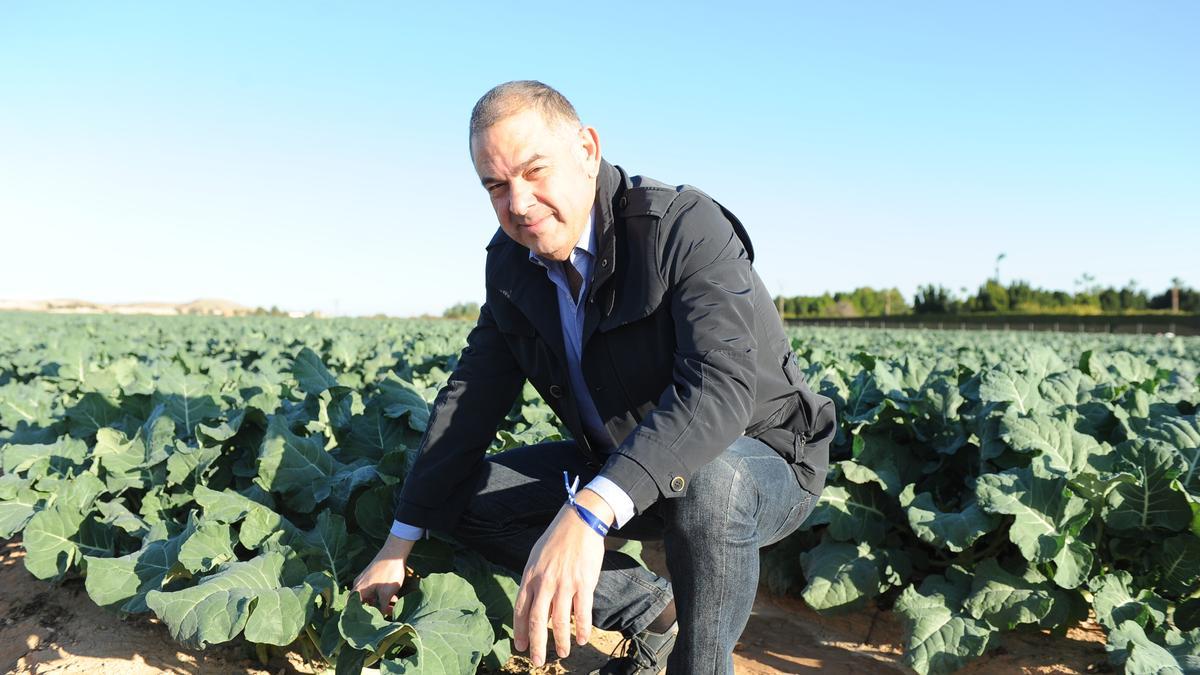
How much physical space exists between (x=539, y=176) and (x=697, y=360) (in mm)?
557

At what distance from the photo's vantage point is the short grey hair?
1872 millimetres

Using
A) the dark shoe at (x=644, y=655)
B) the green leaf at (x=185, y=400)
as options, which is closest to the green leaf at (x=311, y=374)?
the green leaf at (x=185, y=400)

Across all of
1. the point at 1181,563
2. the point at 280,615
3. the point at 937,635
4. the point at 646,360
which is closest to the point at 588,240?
the point at 646,360

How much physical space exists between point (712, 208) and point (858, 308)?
8846 centimetres

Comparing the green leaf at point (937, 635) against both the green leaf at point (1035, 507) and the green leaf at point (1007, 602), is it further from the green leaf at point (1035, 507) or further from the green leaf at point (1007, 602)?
the green leaf at point (1035, 507)

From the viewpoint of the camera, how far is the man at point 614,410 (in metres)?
1.77

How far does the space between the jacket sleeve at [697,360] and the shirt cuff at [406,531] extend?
0.79 meters

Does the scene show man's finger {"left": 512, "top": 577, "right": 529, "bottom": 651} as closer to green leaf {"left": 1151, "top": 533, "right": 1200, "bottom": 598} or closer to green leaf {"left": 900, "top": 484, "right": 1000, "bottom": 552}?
green leaf {"left": 900, "top": 484, "right": 1000, "bottom": 552}

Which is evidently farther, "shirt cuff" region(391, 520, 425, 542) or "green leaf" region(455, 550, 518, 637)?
"green leaf" region(455, 550, 518, 637)

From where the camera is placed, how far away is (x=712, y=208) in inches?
82.7

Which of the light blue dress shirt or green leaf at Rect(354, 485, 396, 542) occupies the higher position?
the light blue dress shirt

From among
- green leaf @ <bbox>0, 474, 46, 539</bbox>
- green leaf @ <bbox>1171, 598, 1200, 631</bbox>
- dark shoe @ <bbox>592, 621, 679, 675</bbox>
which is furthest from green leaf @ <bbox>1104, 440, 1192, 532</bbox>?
green leaf @ <bbox>0, 474, 46, 539</bbox>

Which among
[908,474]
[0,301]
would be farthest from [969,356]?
[0,301]

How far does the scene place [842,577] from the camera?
10.2 feet
